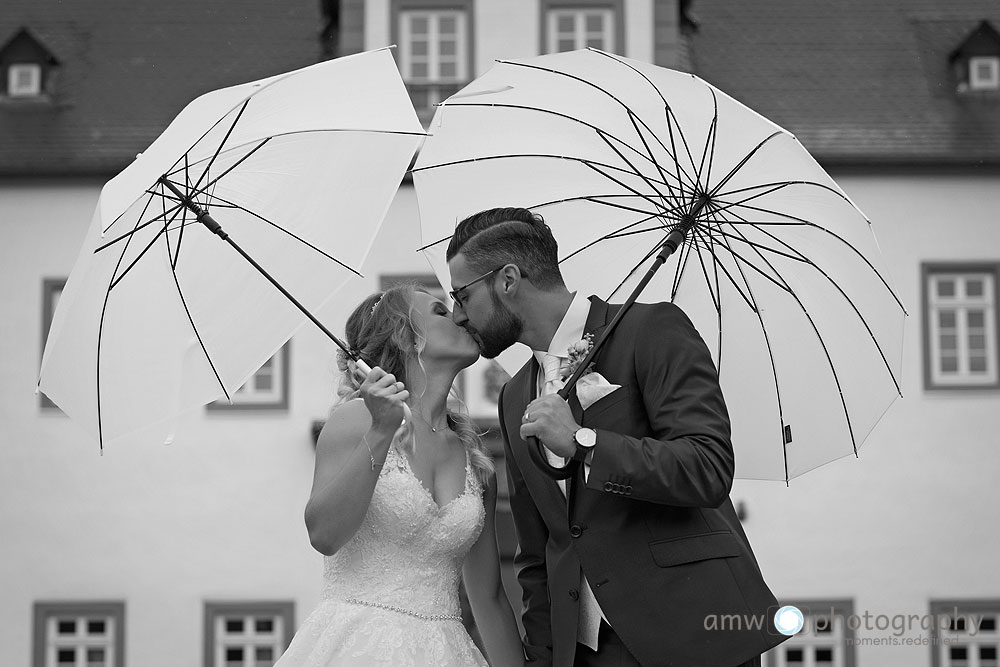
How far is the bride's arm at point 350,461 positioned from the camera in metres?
3.76

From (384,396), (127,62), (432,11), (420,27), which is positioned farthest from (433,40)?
(384,396)

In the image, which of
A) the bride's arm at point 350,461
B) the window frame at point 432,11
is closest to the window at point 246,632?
the window frame at point 432,11

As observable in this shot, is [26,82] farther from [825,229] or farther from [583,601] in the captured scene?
[583,601]

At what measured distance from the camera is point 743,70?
1759cm

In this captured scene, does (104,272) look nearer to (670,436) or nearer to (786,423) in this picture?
(670,436)

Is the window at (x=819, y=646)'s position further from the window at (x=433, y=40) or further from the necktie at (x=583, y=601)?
the necktie at (x=583, y=601)

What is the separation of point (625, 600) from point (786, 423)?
0.95 m

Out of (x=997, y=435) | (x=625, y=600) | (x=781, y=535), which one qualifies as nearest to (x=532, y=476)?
(x=625, y=600)

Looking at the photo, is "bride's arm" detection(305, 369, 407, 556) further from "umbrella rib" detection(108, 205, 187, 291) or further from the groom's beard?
"umbrella rib" detection(108, 205, 187, 291)

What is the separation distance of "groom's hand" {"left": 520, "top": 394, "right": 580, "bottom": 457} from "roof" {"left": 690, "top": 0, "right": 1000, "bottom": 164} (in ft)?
43.2

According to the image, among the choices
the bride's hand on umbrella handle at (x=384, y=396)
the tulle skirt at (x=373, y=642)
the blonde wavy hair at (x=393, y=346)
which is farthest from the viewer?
the blonde wavy hair at (x=393, y=346)

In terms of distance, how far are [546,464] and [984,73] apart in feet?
51.7

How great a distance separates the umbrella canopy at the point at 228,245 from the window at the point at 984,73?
48.5 feet

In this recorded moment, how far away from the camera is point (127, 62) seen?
17.8 metres
